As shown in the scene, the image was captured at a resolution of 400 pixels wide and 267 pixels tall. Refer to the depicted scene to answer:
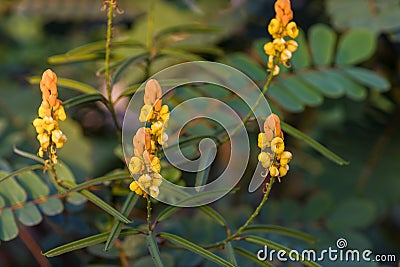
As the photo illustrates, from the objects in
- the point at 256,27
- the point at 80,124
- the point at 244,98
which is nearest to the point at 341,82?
the point at 244,98

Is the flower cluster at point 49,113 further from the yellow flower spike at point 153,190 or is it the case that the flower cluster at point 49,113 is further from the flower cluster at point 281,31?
the flower cluster at point 281,31

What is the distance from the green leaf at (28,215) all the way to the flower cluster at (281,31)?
300 millimetres

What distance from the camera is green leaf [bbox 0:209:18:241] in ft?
2.07

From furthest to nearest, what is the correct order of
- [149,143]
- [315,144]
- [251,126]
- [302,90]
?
1. [302,90]
2. [251,126]
3. [315,144]
4. [149,143]

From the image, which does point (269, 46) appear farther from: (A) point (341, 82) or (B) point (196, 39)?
(B) point (196, 39)

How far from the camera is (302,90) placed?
0.84m

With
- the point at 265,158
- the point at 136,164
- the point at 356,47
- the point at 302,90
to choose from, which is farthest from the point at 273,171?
the point at 356,47

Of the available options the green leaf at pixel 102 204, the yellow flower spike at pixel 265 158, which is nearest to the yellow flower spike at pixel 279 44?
the yellow flower spike at pixel 265 158

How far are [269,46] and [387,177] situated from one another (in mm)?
578

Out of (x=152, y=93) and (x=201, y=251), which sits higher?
(x=152, y=93)

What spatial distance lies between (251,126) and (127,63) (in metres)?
0.17

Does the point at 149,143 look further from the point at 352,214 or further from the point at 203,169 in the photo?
the point at 352,214

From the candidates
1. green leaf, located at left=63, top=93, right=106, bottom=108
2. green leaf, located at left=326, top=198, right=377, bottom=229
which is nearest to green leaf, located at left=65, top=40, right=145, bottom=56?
green leaf, located at left=63, top=93, right=106, bottom=108

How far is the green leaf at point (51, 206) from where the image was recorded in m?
0.68
